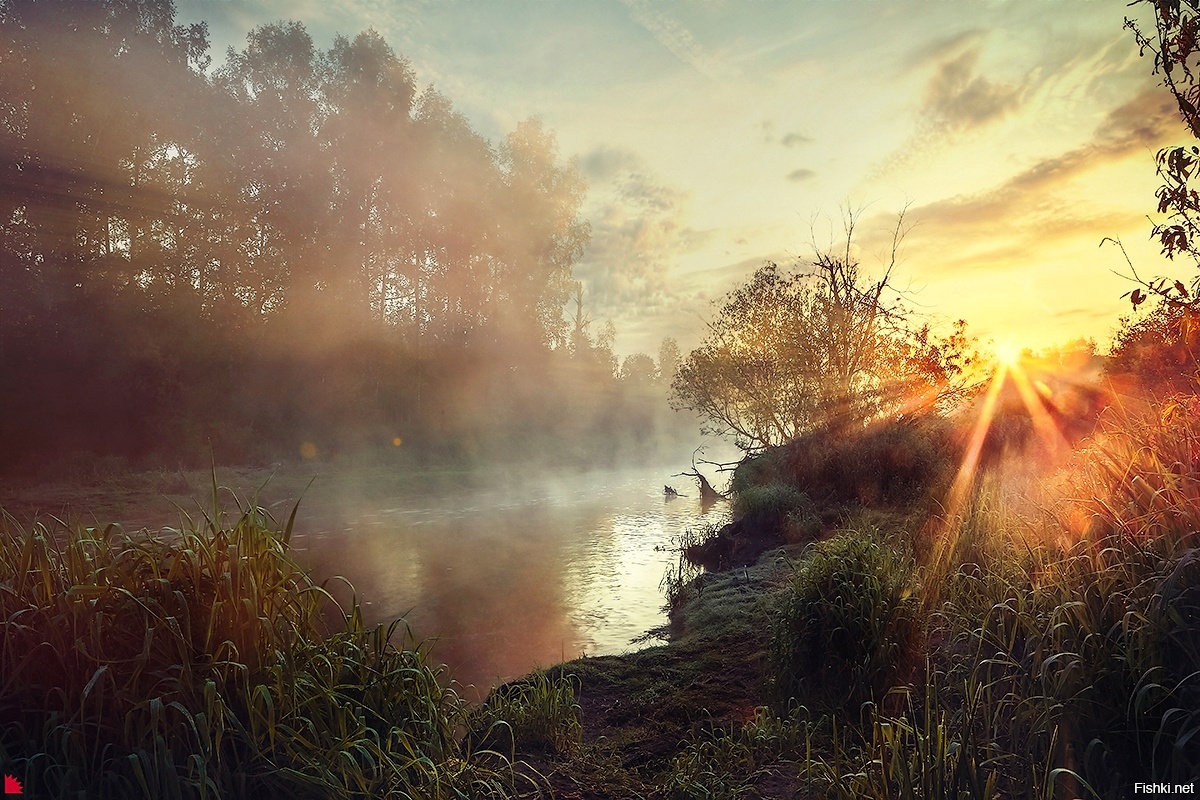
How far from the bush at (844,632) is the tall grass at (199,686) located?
254 cm

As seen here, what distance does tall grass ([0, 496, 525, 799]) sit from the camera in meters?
2.96

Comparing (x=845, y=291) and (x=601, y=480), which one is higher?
(x=845, y=291)

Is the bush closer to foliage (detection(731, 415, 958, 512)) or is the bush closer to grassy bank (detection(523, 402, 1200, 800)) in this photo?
grassy bank (detection(523, 402, 1200, 800))

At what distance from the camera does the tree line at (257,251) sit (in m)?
21.2

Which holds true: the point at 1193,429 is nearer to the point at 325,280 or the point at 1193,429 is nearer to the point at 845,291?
the point at 845,291

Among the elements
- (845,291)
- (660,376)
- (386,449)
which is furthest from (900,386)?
(660,376)

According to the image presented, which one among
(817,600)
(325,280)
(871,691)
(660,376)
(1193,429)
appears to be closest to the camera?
(1193,429)

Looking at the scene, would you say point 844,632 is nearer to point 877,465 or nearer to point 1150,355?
point 877,465

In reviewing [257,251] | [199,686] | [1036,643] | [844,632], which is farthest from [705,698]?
[257,251]

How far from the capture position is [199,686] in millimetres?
3205

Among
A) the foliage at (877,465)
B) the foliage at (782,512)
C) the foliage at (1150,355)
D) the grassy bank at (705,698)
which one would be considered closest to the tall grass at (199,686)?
the grassy bank at (705,698)

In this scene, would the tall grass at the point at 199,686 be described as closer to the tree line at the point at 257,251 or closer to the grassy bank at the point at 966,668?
the grassy bank at the point at 966,668

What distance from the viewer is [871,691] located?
456cm

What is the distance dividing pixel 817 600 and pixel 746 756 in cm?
156
